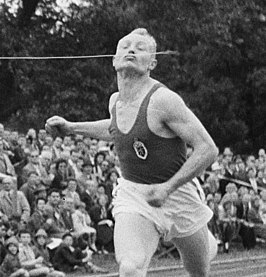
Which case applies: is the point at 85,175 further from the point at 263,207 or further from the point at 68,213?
the point at 263,207

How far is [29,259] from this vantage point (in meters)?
14.4

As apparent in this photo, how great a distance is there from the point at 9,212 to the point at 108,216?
2617mm

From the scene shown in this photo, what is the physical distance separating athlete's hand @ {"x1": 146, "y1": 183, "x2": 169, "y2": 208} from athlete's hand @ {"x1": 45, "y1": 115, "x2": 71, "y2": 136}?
1.04m

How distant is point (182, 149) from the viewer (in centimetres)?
807

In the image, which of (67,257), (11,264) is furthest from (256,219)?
(11,264)

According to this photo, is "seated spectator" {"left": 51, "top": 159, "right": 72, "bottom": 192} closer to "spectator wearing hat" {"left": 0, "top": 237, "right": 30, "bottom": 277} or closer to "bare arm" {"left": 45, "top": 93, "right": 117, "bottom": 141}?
"spectator wearing hat" {"left": 0, "top": 237, "right": 30, "bottom": 277}

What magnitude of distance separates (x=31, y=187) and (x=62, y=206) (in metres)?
0.53

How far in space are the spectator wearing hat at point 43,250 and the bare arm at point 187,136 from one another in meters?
7.09

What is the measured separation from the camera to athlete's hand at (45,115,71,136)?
8.46 metres

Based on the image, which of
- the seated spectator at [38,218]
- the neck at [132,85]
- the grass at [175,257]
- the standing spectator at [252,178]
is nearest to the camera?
the neck at [132,85]

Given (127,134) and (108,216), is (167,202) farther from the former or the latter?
(108,216)

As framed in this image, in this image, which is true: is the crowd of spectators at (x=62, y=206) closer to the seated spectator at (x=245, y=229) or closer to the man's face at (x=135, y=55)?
the seated spectator at (x=245, y=229)

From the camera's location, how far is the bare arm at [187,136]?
780 centimetres

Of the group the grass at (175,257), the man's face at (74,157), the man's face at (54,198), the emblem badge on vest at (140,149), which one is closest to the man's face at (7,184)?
the man's face at (54,198)
